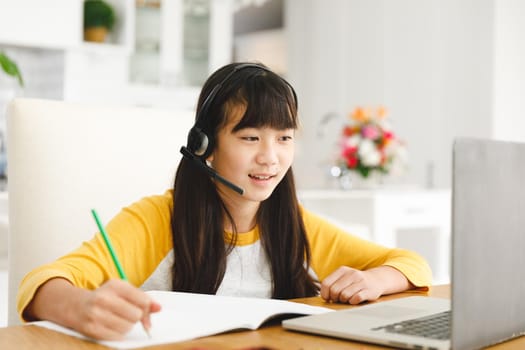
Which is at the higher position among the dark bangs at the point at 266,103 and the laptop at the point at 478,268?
the dark bangs at the point at 266,103

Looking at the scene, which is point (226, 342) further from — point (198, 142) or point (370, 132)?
point (370, 132)

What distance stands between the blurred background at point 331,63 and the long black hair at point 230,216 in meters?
2.30

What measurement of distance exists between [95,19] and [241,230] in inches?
131

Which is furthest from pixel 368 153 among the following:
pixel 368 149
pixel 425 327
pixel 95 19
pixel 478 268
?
pixel 478 268

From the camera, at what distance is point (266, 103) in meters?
1.26

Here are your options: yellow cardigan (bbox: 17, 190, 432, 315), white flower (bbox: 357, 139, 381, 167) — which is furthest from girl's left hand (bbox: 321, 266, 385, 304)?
white flower (bbox: 357, 139, 381, 167)

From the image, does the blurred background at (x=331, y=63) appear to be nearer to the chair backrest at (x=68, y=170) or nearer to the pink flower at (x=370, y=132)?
the pink flower at (x=370, y=132)

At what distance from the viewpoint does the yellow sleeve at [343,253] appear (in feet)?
4.26

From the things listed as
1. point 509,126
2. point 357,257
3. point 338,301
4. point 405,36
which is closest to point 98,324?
point 338,301

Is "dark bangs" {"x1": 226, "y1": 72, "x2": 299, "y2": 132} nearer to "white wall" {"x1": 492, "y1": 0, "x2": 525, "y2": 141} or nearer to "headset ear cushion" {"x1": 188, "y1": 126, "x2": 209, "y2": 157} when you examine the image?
"headset ear cushion" {"x1": 188, "y1": 126, "x2": 209, "y2": 157}

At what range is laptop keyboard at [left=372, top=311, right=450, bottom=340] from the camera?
796mm

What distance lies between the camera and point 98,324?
775 millimetres

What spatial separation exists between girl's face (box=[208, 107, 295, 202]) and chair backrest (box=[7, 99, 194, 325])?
8.2 inches

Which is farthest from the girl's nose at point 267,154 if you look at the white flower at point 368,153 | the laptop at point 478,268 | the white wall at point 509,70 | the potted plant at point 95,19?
the white wall at point 509,70
